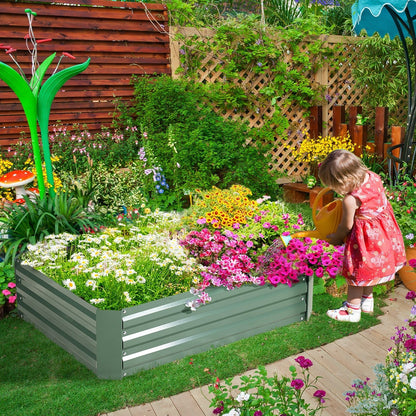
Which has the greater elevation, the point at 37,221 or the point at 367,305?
the point at 37,221

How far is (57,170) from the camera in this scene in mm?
5430

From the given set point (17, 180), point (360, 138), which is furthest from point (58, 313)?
point (360, 138)

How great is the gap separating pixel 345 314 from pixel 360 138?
10.7 ft

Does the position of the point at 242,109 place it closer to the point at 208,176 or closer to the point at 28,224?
the point at 208,176

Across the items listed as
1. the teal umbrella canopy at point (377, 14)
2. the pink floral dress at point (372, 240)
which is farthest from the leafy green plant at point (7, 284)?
the teal umbrella canopy at point (377, 14)

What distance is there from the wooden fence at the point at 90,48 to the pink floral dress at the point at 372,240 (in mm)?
3847

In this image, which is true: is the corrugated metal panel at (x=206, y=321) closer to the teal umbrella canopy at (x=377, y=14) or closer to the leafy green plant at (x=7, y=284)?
the leafy green plant at (x=7, y=284)

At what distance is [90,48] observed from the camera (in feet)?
18.9

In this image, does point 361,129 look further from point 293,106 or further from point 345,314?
point 345,314

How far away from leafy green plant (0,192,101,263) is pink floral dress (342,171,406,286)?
2.13 meters

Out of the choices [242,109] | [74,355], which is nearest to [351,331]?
[74,355]

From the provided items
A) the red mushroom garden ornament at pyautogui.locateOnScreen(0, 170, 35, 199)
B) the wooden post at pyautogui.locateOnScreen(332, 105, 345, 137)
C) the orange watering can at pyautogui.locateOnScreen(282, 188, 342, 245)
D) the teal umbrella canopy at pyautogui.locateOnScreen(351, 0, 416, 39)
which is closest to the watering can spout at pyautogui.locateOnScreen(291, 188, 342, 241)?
the orange watering can at pyautogui.locateOnScreen(282, 188, 342, 245)

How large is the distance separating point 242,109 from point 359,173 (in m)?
3.83

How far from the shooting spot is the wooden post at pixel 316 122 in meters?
6.84
